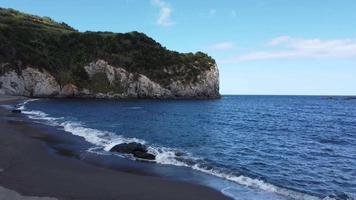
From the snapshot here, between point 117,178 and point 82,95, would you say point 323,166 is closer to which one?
point 117,178

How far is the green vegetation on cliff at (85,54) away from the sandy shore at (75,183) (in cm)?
11526

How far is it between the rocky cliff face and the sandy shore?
366ft

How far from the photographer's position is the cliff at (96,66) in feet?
437

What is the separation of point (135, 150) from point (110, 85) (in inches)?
4699

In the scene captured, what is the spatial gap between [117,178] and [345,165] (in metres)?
16.7

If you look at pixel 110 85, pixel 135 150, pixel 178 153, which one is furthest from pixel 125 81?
pixel 135 150

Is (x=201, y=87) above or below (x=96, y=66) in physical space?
below

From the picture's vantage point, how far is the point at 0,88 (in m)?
129

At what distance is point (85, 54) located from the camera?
502 feet

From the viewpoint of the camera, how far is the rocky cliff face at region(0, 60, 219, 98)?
131 meters

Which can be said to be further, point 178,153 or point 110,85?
point 110,85

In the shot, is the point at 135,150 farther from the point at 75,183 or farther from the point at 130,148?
the point at 75,183

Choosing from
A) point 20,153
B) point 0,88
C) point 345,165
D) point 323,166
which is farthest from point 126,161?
point 0,88

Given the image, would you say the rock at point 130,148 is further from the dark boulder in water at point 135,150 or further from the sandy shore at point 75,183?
the sandy shore at point 75,183
